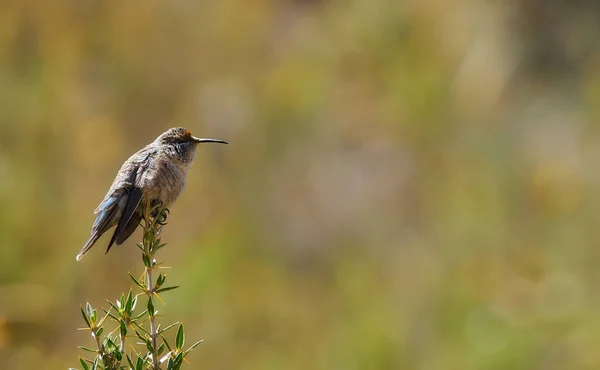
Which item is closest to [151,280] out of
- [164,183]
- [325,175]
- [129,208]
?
[129,208]

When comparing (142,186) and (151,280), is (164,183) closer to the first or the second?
(142,186)

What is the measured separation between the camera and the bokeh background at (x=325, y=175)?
19.8 feet

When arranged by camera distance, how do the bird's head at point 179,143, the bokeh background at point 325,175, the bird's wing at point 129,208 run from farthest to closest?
the bokeh background at point 325,175 < the bird's head at point 179,143 < the bird's wing at point 129,208

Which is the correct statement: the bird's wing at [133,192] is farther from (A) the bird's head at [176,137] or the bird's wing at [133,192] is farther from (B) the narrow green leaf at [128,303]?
(B) the narrow green leaf at [128,303]

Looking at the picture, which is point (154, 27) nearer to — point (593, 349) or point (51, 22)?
point (51, 22)

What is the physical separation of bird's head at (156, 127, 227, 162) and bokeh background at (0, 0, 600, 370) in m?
2.42

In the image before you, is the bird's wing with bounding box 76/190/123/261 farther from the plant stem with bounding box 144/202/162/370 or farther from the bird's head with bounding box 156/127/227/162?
the plant stem with bounding box 144/202/162/370

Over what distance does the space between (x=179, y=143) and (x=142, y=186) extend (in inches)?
18.1

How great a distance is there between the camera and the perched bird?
3.20 meters

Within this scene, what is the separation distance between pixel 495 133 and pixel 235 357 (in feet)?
12.2

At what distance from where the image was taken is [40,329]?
232 inches

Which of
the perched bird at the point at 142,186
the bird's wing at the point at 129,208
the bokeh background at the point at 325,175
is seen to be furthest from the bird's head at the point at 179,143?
the bokeh background at the point at 325,175

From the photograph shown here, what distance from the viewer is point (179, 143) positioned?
146 inches

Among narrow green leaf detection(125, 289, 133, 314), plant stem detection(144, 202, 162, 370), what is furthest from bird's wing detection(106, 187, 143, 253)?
narrow green leaf detection(125, 289, 133, 314)
